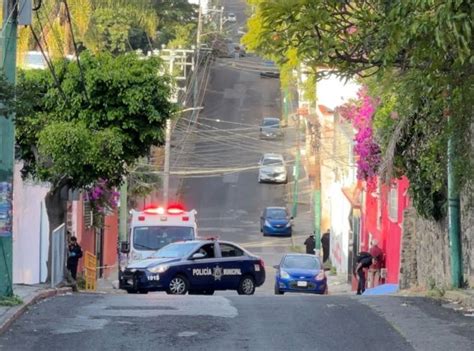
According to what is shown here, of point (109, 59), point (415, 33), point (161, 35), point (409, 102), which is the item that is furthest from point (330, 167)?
point (415, 33)

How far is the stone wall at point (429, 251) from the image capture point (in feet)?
62.6

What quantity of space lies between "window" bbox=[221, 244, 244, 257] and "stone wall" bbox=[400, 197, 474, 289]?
13.9 feet

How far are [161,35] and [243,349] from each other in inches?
2308

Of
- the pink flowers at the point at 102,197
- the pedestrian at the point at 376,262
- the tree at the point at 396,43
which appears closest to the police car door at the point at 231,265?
the pink flowers at the point at 102,197

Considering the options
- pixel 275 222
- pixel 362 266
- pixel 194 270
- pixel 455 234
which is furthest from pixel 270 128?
pixel 455 234

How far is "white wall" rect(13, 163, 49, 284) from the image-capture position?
24.6m

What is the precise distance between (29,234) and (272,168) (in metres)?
37.3

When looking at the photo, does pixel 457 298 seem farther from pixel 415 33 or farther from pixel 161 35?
pixel 161 35

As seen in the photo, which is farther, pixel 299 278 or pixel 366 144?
pixel 299 278

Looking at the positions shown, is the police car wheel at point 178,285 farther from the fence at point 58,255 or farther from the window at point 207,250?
the fence at point 58,255

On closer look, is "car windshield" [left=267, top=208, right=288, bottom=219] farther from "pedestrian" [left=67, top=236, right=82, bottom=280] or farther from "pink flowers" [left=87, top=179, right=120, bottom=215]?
"pedestrian" [left=67, top=236, right=82, bottom=280]

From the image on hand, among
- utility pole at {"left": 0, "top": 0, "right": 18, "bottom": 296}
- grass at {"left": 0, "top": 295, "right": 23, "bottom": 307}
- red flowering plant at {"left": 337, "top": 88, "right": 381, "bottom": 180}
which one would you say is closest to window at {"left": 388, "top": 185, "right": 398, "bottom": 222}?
red flowering plant at {"left": 337, "top": 88, "right": 381, "bottom": 180}

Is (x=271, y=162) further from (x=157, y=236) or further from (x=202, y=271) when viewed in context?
(x=202, y=271)

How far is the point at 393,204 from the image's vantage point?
30.4 metres
